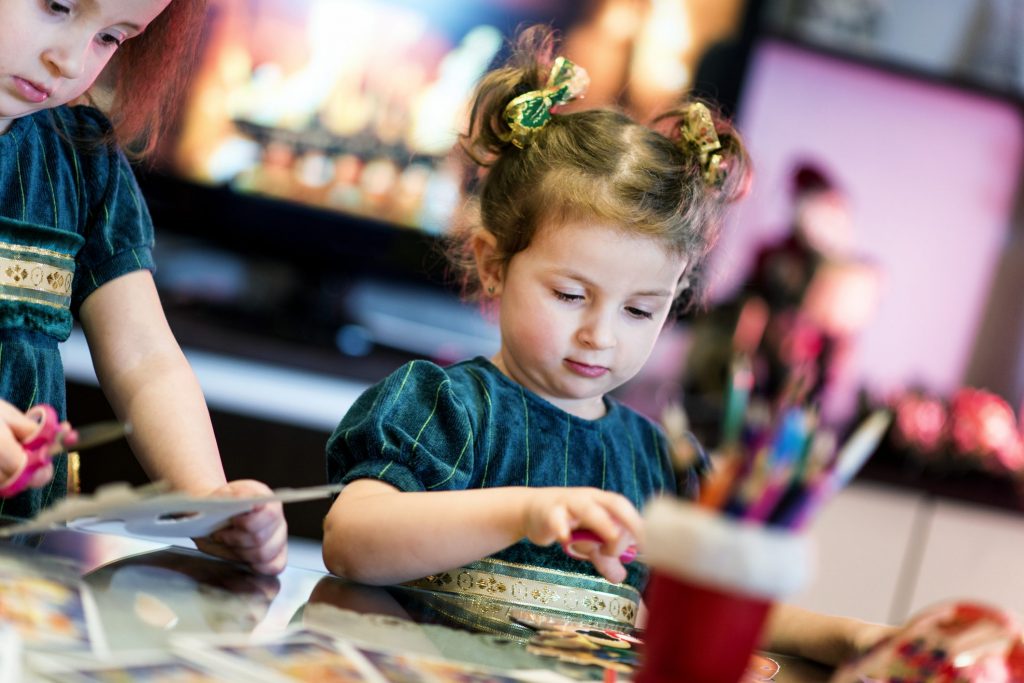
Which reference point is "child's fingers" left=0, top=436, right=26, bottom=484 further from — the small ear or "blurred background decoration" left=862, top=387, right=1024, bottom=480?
"blurred background decoration" left=862, top=387, right=1024, bottom=480

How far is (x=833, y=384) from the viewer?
9.02ft

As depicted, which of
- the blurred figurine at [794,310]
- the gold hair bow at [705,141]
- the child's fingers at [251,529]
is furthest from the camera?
the blurred figurine at [794,310]

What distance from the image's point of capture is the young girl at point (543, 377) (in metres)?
0.81

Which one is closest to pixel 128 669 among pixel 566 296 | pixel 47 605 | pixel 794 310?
pixel 47 605

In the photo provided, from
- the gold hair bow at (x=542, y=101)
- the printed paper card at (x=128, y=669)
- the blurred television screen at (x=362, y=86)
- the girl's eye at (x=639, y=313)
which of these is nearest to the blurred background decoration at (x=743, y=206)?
the blurred television screen at (x=362, y=86)

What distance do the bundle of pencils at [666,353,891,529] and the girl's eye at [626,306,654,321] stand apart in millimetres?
448

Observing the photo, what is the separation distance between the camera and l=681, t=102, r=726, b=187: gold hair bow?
3.47 ft

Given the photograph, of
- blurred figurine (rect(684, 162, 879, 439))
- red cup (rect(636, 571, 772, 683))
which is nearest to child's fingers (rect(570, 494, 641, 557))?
red cup (rect(636, 571, 772, 683))

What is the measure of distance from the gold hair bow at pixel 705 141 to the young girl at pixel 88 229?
45 centimetres

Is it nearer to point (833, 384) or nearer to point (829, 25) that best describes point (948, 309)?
point (833, 384)

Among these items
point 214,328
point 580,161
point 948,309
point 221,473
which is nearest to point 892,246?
point 948,309

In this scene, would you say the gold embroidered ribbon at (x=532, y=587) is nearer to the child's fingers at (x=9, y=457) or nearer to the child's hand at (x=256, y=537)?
the child's hand at (x=256, y=537)

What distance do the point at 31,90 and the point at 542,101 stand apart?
428 millimetres

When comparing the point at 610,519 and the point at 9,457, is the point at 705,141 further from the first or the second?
the point at 9,457
